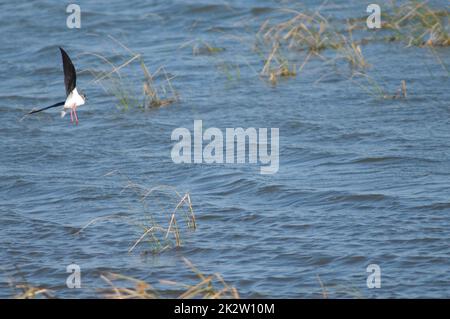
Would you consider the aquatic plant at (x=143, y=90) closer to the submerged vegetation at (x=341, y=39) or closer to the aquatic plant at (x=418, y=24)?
the submerged vegetation at (x=341, y=39)

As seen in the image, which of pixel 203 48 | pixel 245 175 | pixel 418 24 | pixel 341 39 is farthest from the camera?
pixel 203 48

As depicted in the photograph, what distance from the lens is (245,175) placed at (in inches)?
322

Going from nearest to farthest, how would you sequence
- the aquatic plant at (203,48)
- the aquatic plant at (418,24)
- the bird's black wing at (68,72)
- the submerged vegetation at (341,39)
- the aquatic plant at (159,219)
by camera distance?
the aquatic plant at (159,219) → the bird's black wing at (68,72) → the submerged vegetation at (341,39) → the aquatic plant at (418,24) → the aquatic plant at (203,48)

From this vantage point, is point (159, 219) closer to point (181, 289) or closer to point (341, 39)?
point (181, 289)

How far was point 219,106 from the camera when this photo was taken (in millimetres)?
10109

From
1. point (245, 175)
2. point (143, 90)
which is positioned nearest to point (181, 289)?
point (245, 175)

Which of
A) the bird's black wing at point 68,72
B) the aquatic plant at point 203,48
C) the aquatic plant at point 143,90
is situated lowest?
the aquatic plant at point 143,90

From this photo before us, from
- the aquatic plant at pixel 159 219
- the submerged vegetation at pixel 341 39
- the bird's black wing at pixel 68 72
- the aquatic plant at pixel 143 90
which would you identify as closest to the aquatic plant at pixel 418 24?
the submerged vegetation at pixel 341 39

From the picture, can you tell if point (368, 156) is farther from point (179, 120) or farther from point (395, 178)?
point (179, 120)

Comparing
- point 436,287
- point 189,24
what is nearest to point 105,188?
point 436,287

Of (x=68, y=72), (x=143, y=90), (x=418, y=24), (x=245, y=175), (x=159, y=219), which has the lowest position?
(x=159, y=219)

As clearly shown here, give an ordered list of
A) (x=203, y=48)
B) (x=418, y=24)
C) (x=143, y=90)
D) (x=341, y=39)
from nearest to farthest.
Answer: (x=143, y=90) < (x=341, y=39) < (x=418, y=24) < (x=203, y=48)

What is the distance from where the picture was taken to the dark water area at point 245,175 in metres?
6.41

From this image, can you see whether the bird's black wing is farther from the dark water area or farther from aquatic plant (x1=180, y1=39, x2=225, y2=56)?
aquatic plant (x1=180, y1=39, x2=225, y2=56)
